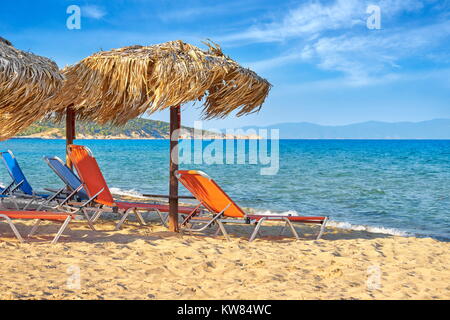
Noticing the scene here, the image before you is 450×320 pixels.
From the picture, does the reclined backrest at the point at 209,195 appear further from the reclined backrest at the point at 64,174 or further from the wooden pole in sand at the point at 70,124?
the wooden pole in sand at the point at 70,124

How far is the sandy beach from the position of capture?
129 inches

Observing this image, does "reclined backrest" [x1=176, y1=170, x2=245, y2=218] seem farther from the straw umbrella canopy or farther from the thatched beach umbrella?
the straw umbrella canopy

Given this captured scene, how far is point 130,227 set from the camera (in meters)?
6.03

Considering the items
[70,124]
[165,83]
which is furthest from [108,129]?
[70,124]

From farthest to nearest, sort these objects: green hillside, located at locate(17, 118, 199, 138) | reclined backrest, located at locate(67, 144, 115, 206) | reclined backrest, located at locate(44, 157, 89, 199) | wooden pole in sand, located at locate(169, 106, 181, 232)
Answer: reclined backrest, located at locate(44, 157, 89, 199) < green hillside, located at locate(17, 118, 199, 138) < reclined backrest, located at locate(67, 144, 115, 206) < wooden pole in sand, located at locate(169, 106, 181, 232)

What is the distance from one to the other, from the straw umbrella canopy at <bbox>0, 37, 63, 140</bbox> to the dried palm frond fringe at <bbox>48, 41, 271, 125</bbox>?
9.7 inches

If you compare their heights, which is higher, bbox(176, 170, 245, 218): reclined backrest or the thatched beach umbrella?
the thatched beach umbrella

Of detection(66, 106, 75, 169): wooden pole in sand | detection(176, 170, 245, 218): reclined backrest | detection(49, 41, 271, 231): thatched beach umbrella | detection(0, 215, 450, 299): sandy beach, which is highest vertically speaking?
detection(49, 41, 271, 231): thatched beach umbrella

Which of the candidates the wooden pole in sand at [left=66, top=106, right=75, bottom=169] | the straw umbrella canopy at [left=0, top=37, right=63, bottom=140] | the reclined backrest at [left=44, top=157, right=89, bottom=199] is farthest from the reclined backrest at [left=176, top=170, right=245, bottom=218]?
the wooden pole in sand at [left=66, top=106, right=75, bottom=169]

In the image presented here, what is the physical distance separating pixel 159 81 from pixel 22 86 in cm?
128

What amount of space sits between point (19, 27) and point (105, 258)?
1404 cm

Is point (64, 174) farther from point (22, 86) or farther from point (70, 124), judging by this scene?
point (22, 86)

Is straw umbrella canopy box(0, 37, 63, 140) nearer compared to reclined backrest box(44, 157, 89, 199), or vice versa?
straw umbrella canopy box(0, 37, 63, 140)
